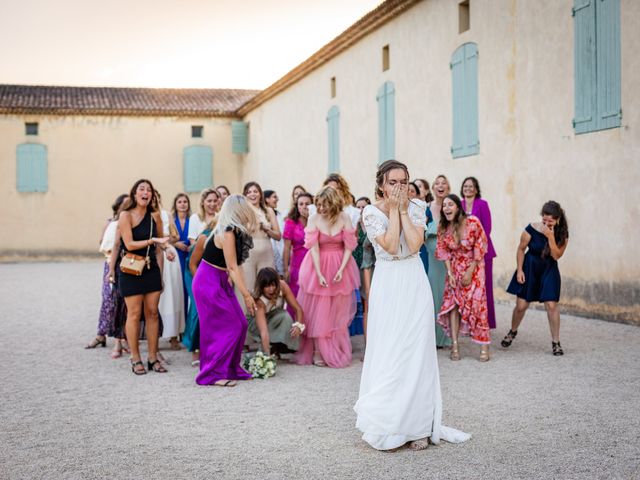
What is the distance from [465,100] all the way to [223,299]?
26.0ft

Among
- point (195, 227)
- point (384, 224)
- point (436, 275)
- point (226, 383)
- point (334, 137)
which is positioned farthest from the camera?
point (334, 137)

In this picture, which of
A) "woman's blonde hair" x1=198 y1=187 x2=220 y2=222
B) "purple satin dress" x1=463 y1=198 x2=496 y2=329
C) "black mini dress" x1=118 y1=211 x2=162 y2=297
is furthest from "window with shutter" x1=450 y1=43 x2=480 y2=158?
"black mini dress" x1=118 y1=211 x2=162 y2=297

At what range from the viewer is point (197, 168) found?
2897 cm

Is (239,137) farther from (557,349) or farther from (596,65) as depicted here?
(557,349)

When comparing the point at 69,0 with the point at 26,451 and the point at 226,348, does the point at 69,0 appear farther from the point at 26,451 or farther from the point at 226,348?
the point at 26,451

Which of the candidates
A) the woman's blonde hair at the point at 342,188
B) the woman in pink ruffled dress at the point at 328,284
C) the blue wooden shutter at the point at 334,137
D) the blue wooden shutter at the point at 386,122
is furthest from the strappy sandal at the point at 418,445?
the blue wooden shutter at the point at 334,137

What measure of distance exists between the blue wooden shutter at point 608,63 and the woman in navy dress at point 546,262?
110 inches

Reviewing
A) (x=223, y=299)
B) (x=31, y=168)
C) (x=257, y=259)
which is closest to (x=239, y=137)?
(x=31, y=168)

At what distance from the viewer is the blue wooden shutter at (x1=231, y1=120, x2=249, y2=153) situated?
29.1 meters

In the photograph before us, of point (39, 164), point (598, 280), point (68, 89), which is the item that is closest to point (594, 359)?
point (598, 280)

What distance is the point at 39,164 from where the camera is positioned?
90.3ft

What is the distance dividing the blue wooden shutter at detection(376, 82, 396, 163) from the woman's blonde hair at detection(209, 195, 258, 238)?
9777mm

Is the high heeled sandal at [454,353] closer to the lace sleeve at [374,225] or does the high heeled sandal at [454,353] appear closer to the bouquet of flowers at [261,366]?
the bouquet of flowers at [261,366]

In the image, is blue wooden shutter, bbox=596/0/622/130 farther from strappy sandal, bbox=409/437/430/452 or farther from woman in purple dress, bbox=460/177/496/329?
strappy sandal, bbox=409/437/430/452
